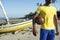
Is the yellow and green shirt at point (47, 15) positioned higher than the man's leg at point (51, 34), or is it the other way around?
the yellow and green shirt at point (47, 15)

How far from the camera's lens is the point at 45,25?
5109 mm

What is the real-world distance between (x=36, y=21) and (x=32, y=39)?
7748mm

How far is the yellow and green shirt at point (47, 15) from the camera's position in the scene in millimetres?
5102

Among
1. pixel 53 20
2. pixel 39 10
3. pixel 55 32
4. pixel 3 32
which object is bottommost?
pixel 3 32

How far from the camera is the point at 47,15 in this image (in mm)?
5133

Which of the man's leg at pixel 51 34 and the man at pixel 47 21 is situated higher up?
Answer: the man at pixel 47 21

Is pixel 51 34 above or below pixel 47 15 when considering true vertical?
below

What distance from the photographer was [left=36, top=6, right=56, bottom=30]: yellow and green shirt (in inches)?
201

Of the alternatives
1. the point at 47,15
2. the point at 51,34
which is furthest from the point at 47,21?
the point at 51,34

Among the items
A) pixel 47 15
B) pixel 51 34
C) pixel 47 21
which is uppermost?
pixel 47 15

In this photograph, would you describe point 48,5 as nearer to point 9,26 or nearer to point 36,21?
point 36,21

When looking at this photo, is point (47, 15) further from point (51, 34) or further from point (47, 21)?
point (51, 34)

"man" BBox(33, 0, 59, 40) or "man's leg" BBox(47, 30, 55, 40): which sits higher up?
"man" BBox(33, 0, 59, 40)

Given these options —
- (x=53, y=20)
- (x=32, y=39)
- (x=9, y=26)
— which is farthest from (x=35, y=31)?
(x=9, y=26)
